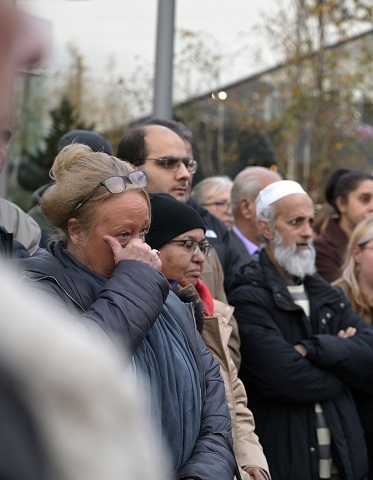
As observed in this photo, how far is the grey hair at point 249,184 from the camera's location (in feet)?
23.6

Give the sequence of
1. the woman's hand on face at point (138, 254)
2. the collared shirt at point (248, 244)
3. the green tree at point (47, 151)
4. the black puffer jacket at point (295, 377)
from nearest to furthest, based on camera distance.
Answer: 1. the woman's hand on face at point (138, 254)
2. the black puffer jacket at point (295, 377)
3. the collared shirt at point (248, 244)
4. the green tree at point (47, 151)

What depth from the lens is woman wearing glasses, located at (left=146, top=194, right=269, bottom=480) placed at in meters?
4.11

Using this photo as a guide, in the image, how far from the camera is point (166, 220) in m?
4.39

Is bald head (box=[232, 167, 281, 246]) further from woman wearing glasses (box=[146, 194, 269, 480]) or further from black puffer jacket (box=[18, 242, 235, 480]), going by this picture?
black puffer jacket (box=[18, 242, 235, 480])

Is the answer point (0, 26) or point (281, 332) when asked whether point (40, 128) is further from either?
point (0, 26)

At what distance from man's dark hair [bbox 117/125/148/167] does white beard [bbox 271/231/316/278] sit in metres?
0.94

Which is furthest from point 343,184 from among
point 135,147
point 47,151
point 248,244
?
point 47,151

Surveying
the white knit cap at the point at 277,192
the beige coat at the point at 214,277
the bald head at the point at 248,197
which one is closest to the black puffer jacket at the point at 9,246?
the beige coat at the point at 214,277

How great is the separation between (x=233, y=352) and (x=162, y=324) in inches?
59.5

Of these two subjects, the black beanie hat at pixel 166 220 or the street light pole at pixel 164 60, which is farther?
the street light pole at pixel 164 60

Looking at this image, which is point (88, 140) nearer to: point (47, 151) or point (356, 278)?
point (356, 278)

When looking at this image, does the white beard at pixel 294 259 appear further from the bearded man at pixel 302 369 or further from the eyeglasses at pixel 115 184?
the eyeglasses at pixel 115 184

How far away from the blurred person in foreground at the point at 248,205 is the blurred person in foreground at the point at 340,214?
51 cm

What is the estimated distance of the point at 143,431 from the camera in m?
0.96
